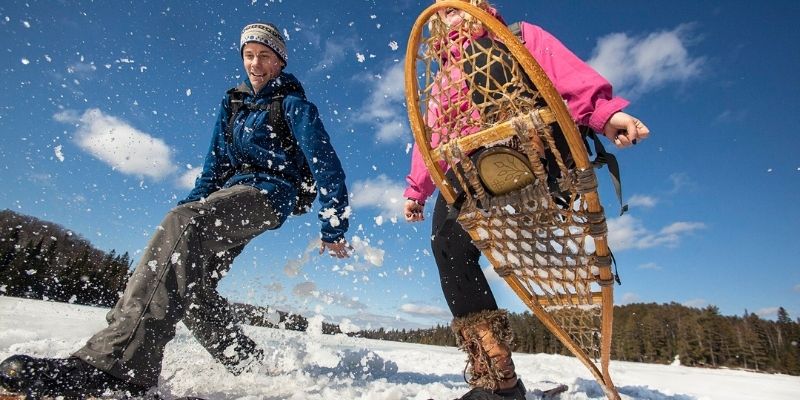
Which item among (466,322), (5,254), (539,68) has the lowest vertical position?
(466,322)

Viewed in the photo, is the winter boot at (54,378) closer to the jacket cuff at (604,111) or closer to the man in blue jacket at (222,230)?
the man in blue jacket at (222,230)

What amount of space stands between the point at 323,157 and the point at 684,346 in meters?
91.1

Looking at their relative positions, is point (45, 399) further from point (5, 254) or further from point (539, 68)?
point (5, 254)

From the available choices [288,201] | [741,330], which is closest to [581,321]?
[288,201]

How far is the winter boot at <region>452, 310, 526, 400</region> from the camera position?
2.07m

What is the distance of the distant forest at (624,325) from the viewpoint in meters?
61.8

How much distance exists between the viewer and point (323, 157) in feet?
9.71

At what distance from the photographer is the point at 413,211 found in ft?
9.41

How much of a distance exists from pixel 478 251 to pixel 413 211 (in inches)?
23.0

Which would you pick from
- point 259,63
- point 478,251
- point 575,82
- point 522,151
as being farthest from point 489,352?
point 259,63

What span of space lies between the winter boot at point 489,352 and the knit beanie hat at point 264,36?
2.79 metres

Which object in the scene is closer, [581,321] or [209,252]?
[209,252]

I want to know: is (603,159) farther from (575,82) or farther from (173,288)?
(173,288)

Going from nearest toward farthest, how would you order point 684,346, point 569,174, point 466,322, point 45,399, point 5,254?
1. point 45,399
2. point 569,174
3. point 466,322
4. point 5,254
5. point 684,346
